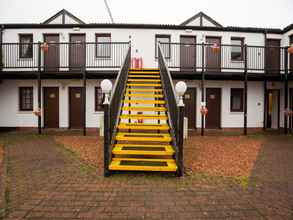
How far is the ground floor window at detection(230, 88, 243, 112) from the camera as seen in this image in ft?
36.3

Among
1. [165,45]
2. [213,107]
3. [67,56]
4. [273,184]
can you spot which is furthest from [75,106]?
[273,184]

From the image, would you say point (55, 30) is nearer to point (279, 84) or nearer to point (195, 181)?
point (195, 181)

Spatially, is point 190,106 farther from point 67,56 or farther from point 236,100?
point 67,56

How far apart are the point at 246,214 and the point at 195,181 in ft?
3.88

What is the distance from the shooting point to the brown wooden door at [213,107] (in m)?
11.0

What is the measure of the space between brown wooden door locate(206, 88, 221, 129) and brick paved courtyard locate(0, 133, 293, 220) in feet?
20.4

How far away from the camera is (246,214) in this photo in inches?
107

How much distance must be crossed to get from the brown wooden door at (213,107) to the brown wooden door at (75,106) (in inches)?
286

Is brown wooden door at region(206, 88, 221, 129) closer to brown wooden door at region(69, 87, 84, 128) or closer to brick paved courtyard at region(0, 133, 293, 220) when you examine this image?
brick paved courtyard at region(0, 133, 293, 220)

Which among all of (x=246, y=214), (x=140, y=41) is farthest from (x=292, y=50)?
(x=246, y=214)

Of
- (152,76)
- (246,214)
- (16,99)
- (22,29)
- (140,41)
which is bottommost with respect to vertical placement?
(246,214)

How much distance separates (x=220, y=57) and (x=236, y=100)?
8.78 feet

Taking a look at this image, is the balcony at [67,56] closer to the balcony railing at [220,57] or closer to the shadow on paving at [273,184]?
the balcony railing at [220,57]

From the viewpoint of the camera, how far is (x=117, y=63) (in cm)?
1043
